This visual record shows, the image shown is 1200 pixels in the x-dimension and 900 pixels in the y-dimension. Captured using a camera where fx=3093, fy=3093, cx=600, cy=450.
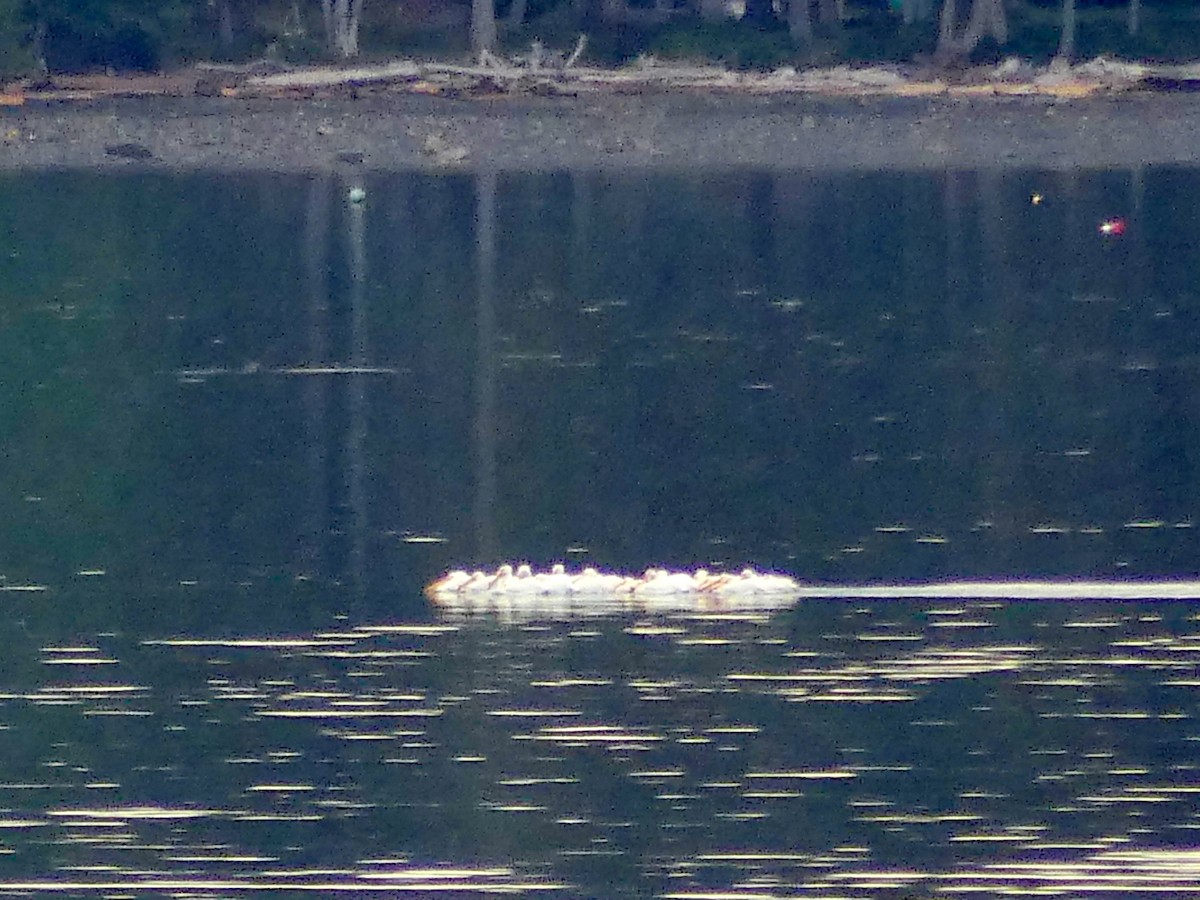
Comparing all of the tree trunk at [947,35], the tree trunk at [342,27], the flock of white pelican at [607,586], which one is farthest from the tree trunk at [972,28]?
the flock of white pelican at [607,586]

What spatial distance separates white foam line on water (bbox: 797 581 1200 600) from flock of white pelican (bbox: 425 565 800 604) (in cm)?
31

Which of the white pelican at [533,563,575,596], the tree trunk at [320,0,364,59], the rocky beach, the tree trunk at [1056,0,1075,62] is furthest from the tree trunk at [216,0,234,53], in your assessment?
the white pelican at [533,563,575,596]

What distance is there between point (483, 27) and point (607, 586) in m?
47.7

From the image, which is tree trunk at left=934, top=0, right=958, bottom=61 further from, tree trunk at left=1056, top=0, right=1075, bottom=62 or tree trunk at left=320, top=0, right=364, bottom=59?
tree trunk at left=320, top=0, right=364, bottom=59

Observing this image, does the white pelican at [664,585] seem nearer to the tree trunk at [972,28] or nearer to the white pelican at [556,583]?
the white pelican at [556,583]

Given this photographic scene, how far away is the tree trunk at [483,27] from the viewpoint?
6712 centimetres

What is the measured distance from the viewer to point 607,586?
20734 mm

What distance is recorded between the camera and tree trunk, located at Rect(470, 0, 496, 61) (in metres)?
67.1

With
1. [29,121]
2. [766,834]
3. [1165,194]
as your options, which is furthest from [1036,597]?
[29,121]

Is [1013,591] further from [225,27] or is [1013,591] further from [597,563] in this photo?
[225,27]

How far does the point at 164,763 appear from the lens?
54.2 feet

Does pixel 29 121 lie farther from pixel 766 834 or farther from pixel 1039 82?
pixel 766 834

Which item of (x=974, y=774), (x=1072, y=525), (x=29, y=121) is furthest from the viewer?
(x=29, y=121)

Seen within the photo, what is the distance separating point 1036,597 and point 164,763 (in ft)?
21.7
